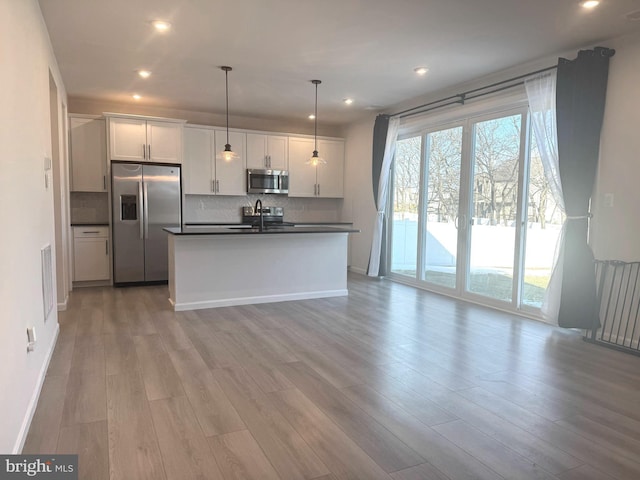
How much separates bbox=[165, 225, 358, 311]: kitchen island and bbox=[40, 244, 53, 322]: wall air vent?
1321 mm

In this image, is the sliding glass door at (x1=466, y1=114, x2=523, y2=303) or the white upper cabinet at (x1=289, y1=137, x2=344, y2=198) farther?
the white upper cabinet at (x1=289, y1=137, x2=344, y2=198)

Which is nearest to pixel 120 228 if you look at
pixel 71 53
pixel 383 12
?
pixel 71 53

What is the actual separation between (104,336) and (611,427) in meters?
3.74

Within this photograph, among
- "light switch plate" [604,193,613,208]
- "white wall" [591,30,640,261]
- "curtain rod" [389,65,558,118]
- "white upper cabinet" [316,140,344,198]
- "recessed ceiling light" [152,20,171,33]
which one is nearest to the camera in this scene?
"recessed ceiling light" [152,20,171,33]

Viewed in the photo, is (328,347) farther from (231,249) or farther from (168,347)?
(231,249)

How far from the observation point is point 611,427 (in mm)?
2324

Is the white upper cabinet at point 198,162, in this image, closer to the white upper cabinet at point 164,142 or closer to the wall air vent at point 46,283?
the white upper cabinet at point 164,142

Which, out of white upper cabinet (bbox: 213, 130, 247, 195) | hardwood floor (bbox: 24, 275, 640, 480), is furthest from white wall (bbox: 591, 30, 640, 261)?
white upper cabinet (bbox: 213, 130, 247, 195)

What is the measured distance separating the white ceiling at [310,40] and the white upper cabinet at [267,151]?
1.47 meters

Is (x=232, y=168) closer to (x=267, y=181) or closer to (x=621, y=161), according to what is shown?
(x=267, y=181)

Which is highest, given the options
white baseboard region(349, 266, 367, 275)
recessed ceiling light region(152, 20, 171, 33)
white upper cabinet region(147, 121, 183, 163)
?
recessed ceiling light region(152, 20, 171, 33)

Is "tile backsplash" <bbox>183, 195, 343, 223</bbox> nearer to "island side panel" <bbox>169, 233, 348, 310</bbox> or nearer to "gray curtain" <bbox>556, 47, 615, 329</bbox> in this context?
"island side panel" <bbox>169, 233, 348, 310</bbox>

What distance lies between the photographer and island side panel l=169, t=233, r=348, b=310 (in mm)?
4758

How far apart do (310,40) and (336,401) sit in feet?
9.84
